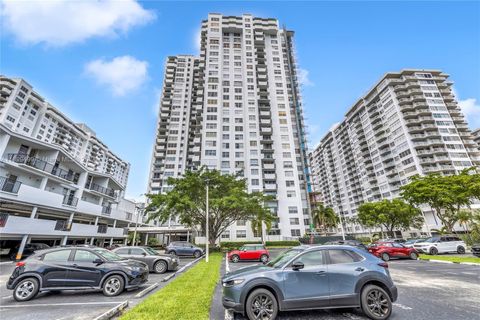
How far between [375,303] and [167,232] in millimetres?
54017

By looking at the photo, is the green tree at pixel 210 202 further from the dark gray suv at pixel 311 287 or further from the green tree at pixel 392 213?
the green tree at pixel 392 213

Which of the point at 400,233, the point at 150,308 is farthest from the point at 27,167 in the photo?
the point at 400,233

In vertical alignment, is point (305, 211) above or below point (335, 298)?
above

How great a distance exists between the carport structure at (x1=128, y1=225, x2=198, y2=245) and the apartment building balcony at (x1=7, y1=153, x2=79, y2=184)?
23928 millimetres

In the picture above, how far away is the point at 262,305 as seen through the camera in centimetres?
510

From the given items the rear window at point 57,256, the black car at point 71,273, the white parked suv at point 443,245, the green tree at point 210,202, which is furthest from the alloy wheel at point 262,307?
the white parked suv at point 443,245

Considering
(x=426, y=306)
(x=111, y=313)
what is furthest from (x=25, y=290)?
(x=426, y=306)

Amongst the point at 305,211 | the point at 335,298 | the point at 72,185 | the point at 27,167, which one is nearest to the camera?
the point at 335,298

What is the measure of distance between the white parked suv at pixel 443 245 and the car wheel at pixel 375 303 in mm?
23597

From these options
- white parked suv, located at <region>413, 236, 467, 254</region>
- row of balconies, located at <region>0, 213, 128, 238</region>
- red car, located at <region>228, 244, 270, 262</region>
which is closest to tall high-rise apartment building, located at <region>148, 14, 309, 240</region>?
row of balconies, located at <region>0, 213, 128, 238</region>

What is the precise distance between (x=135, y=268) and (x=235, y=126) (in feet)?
164

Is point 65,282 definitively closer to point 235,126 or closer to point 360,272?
point 360,272

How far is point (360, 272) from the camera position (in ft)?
17.8

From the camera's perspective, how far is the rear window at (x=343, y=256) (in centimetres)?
561
